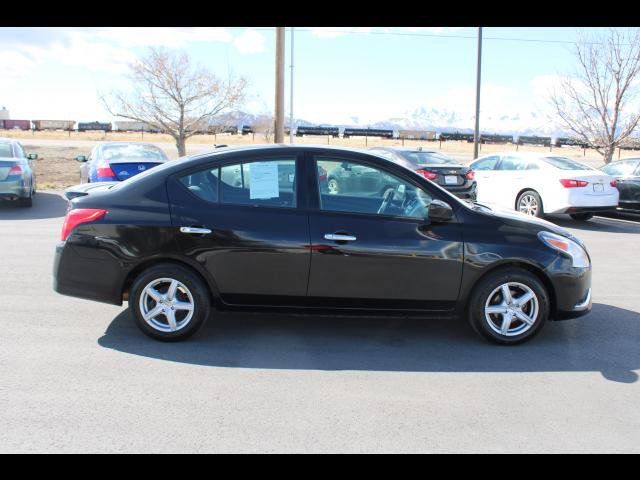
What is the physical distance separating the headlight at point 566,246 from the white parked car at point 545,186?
6.90 meters

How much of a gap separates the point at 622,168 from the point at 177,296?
11.7 m

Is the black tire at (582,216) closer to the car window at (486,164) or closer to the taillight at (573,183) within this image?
the taillight at (573,183)

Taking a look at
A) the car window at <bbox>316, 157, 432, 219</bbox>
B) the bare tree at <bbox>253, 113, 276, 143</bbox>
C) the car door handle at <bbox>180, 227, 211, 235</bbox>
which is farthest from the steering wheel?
the bare tree at <bbox>253, 113, 276, 143</bbox>

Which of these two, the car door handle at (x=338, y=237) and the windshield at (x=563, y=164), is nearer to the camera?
the car door handle at (x=338, y=237)

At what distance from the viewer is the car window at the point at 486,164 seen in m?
13.8

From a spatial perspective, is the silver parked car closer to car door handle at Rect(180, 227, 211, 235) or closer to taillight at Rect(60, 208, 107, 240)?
taillight at Rect(60, 208, 107, 240)

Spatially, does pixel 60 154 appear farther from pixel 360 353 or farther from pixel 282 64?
pixel 360 353

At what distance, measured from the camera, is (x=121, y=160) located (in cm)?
1102

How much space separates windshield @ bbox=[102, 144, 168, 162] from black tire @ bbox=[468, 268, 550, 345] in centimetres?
792

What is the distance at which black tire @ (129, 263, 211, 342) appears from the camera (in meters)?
4.84

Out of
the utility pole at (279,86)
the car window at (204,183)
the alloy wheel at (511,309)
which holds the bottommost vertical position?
the alloy wheel at (511,309)

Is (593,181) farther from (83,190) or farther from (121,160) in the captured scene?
(83,190)

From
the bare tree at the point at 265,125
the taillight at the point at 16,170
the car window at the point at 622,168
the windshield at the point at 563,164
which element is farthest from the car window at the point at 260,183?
the bare tree at the point at 265,125

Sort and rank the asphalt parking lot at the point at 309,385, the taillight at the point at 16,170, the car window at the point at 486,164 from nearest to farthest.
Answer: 1. the asphalt parking lot at the point at 309,385
2. the taillight at the point at 16,170
3. the car window at the point at 486,164
